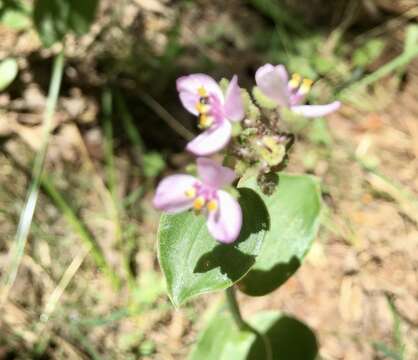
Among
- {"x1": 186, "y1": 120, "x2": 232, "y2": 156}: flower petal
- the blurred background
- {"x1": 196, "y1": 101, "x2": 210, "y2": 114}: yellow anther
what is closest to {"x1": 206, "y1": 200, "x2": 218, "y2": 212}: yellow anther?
{"x1": 186, "y1": 120, "x2": 232, "y2": 156}: flower petal

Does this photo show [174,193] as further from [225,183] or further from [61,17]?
[61,17]

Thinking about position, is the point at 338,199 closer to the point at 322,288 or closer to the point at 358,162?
the point at 358,162

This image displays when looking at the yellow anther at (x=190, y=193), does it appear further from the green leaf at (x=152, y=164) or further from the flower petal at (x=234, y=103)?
the green leaf at (x=152, y=164)

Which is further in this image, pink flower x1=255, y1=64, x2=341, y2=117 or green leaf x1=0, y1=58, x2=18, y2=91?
green leaf x1=0, y1=58, x2=18, y2=91

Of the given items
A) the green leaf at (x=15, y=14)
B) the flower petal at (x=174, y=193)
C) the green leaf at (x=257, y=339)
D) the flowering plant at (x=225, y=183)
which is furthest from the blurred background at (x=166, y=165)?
the flower petal at (x=174, y=193)

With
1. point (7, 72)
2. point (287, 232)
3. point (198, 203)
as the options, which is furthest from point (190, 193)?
point (7, 72)

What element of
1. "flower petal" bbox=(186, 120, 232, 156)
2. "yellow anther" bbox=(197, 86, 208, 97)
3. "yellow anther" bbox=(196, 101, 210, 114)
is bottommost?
"flower petal" bbox=(186, 120, 232, 156)

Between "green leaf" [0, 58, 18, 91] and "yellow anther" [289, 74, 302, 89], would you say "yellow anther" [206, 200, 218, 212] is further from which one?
"green leaf" [0, 58, 18, 91]

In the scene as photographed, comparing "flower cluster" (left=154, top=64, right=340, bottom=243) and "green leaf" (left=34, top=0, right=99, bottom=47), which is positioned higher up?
"green leaf" (left=34, top=0, right=99, bottom=47)
